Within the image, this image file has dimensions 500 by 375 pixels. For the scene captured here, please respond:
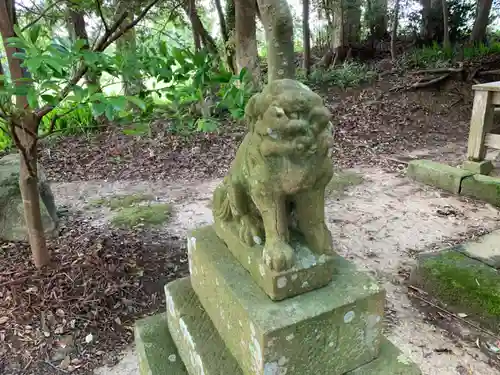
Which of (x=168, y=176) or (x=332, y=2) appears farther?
(x=332, y=2)

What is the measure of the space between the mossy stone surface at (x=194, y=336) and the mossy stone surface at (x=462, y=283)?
180 centimetres

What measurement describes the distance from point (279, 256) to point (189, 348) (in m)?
0.70

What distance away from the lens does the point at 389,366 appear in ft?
4.96

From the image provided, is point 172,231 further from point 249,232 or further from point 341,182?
point 249,232

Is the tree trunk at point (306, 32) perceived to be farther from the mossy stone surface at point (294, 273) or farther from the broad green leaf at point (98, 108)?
the mossy stone surface at point (294, 273)

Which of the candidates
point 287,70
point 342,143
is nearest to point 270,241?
point 287,70

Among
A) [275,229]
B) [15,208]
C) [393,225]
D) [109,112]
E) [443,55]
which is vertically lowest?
[393,225]

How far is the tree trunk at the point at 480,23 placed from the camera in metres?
9.39

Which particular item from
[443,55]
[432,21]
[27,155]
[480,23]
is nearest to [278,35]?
[27,155]

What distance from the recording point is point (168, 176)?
554 cm

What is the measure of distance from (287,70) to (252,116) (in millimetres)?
2874

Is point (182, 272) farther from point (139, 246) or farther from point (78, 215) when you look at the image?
point (78, 215)

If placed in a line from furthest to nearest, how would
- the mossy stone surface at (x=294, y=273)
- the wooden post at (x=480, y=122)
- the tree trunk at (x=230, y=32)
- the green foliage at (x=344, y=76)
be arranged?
the green foliage at (x=344, y=76), the tree trunk at (x=230, y=32), the wooden post at (x=480, y=122), the mossy stone surface at (x=294, y=273)

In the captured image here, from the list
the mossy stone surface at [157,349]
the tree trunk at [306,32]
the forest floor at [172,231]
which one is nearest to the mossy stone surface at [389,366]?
the mossy stone surface at [157,349]
